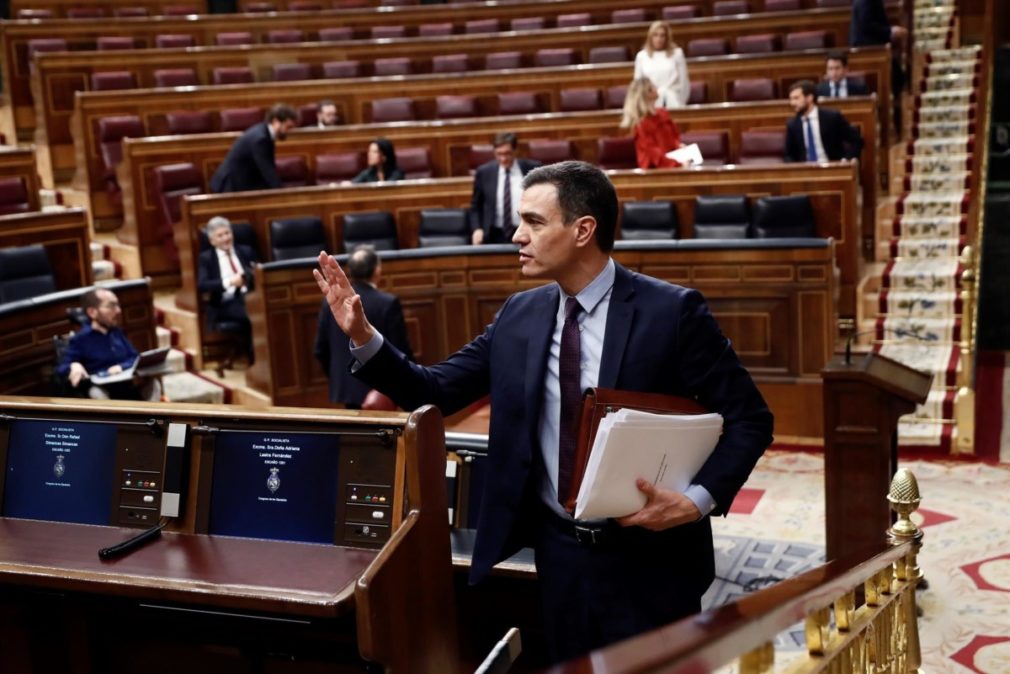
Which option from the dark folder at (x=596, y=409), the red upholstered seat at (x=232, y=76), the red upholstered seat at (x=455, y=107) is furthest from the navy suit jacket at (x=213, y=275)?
the dark folder at (x=596, y=409)

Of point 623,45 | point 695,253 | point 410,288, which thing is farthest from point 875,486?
point 623,45

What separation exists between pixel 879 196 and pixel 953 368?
6.75ft

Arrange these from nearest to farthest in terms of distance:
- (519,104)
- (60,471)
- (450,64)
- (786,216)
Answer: (60,471) → (786,216) → (519,104) → (450,64)

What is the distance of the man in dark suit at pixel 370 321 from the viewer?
12.7 ft

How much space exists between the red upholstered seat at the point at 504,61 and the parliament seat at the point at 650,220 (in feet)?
10.1

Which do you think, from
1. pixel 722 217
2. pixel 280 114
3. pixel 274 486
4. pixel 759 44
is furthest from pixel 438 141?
pixel 274 486

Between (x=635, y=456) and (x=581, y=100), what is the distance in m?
5.98

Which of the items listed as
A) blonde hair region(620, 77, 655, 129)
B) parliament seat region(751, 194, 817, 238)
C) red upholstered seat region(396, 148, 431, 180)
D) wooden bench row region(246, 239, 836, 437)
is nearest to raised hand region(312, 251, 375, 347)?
wooden bench row region(246, 239, 836, 437)

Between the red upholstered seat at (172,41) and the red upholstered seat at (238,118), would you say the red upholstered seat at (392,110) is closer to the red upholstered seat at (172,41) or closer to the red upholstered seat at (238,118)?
the red upholstered seat at (238,118)

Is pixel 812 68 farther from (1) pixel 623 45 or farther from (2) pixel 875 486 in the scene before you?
(2) pixel 875 486

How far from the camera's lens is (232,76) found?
315 inches

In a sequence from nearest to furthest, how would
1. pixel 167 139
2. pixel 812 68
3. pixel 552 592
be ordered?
pixel 552 592 → pixel 167 139 → pixel 812 68

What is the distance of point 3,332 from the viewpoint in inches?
166

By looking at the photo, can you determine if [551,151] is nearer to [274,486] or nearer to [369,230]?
[369,230]
